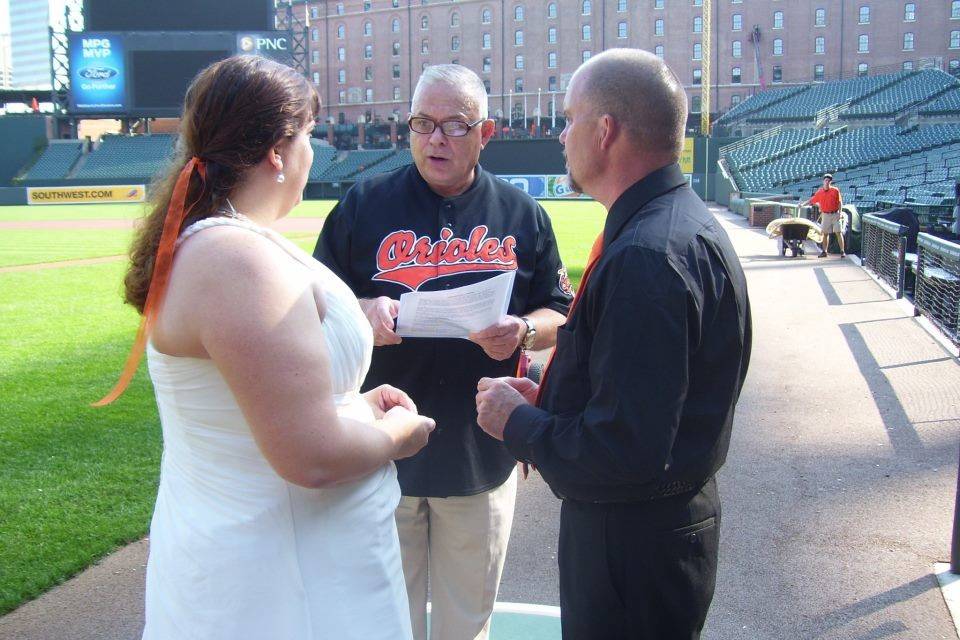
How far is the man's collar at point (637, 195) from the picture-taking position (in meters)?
2.16

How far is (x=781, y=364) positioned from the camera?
30.0 ft

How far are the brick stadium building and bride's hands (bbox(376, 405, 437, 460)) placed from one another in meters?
81.5

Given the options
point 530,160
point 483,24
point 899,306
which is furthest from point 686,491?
point 483,24

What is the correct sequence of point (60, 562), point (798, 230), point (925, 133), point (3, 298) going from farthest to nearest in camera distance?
point (925, 133) < point (798, 230) < point (3, 298) < point (60, 562)

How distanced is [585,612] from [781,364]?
7.48 metres

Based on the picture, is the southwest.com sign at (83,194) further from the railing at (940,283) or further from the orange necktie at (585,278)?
the orange necktie at (585,278)

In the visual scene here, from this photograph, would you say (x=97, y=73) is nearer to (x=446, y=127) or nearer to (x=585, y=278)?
(x=446, y=127)

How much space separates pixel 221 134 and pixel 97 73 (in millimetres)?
63406

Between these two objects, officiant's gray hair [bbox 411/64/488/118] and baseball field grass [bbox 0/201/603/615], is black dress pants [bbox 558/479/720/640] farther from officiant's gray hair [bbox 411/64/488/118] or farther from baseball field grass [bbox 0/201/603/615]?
officiant's gray hair [bbox 411/64/488/118]

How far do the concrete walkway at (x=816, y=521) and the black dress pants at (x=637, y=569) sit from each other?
171 cm

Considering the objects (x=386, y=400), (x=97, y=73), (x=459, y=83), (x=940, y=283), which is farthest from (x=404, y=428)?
(x=97, y=73)

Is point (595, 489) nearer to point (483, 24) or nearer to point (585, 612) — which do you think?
point (585, 612)

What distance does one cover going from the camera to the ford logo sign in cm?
5794

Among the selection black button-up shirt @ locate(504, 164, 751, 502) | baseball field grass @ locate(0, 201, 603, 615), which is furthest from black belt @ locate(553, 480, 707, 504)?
baseball field grass @ locate(0, 201, 603, 615)
